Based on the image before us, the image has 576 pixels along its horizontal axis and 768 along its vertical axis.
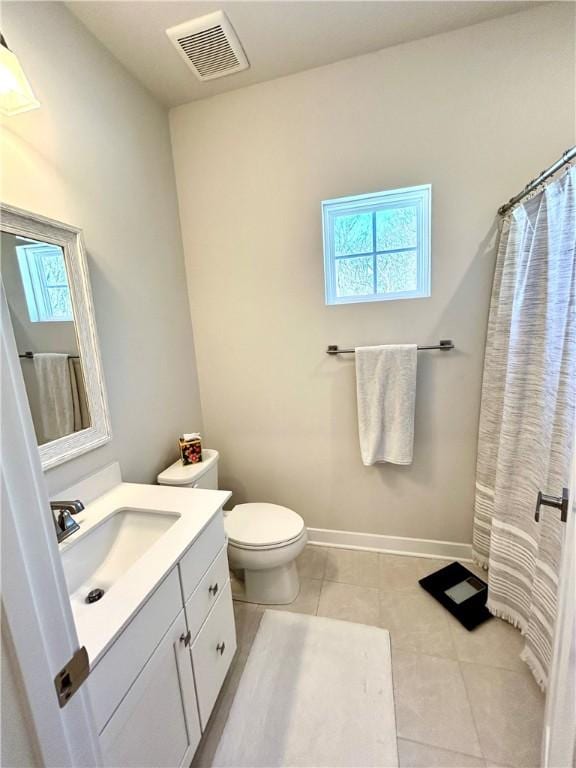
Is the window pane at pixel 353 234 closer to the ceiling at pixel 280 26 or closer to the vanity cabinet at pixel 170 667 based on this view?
the ceiling at pixel 280 26

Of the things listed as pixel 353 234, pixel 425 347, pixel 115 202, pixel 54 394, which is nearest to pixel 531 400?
pixel 425 347

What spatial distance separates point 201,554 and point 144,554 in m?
0.19

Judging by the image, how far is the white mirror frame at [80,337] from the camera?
1.07 meters

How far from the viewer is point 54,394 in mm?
1126

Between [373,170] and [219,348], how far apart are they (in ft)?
4.15

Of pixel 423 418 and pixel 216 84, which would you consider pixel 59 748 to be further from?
pixel 216 84

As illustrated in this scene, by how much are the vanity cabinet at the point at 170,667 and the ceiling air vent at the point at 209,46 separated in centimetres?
194

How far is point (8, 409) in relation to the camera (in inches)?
14.7

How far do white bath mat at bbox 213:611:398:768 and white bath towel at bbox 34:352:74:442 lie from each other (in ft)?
4.08

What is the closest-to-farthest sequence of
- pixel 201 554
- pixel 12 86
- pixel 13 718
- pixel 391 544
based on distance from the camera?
pixel 13 718 → pixel 12 86 → pixel 201 554 → pixel 391 544

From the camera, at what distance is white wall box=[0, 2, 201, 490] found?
109cm

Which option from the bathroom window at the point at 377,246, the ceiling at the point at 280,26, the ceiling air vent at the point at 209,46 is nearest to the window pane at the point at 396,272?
the bathroom window at the point at 377,246

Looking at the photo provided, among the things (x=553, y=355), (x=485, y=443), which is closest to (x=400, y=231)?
(x=553, y=355)

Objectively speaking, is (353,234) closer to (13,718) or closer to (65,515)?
(65,515)
